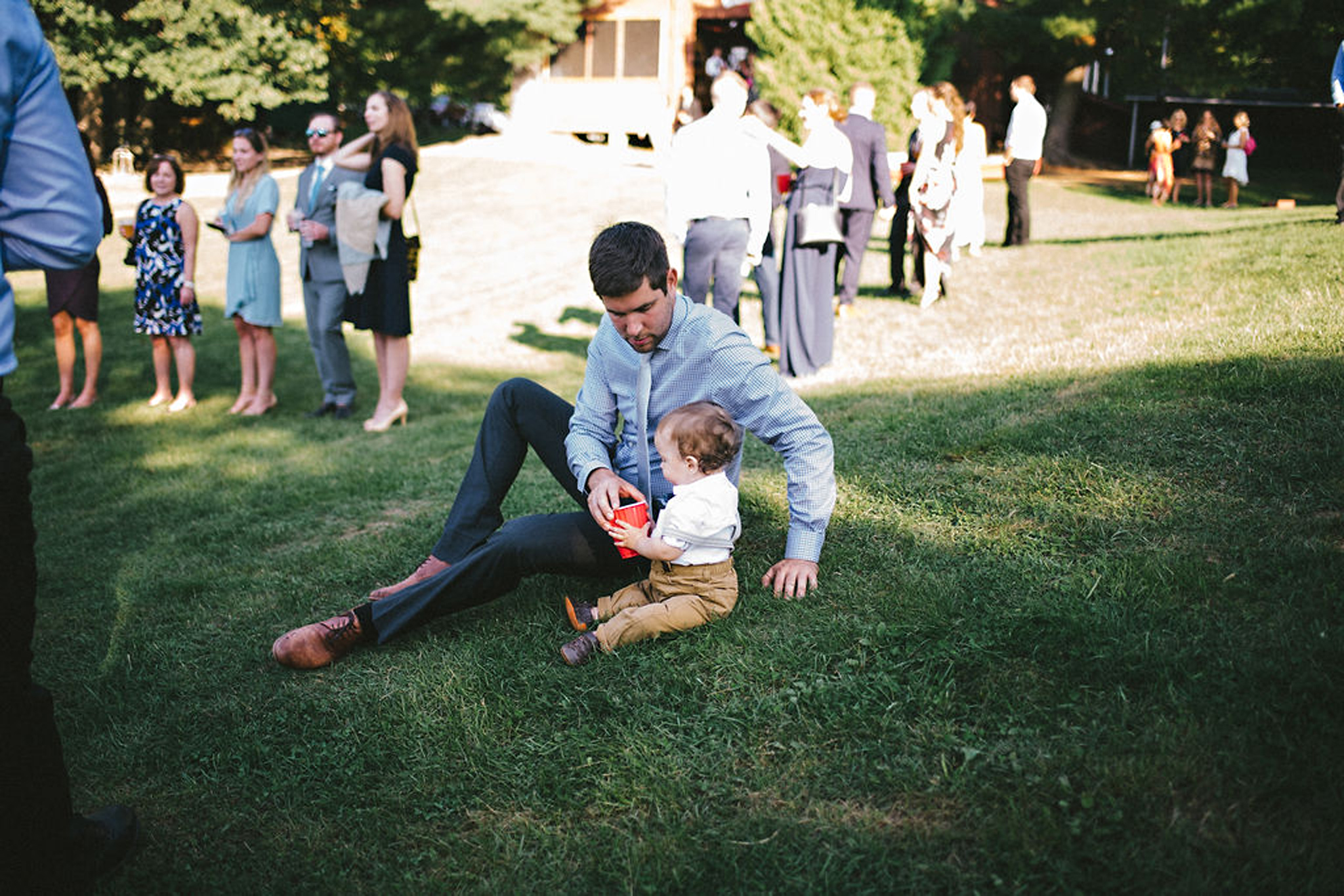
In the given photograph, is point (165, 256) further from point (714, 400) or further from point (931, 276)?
point (931, 276)

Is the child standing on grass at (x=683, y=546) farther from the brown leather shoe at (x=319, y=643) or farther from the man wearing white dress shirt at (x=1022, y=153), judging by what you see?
the man wearing white dress shirt at (x=1022, y=153)

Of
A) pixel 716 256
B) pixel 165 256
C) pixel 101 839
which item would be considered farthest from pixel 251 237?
pixel 101 839

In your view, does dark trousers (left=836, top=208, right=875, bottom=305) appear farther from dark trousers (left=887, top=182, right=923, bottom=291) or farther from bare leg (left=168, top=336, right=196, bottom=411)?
bare leg (left=168, top=336, right=196, bottom=411)

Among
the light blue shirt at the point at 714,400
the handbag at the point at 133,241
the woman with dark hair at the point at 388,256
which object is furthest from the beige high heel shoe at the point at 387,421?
the light blue shirt at the point at 714,400

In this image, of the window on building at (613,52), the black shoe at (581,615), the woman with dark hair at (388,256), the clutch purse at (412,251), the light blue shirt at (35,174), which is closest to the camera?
the light blue shirt at (35,174)

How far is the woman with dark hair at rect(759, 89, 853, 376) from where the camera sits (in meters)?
7.75

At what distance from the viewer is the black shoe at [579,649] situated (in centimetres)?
323

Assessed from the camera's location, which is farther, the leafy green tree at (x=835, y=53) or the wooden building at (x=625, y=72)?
the wooden building at (x=625, y=72)

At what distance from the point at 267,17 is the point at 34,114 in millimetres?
30155

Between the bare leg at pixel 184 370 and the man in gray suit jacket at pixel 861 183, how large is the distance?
619 cm

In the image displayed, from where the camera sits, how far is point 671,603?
326 cm

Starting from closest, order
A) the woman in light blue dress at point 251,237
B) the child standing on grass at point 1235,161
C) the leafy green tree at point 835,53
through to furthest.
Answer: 1. the woman in light blue dress at point 251,237
2. the child standing on grass at point 1235,161
3. the leafy green tree at point 835,53

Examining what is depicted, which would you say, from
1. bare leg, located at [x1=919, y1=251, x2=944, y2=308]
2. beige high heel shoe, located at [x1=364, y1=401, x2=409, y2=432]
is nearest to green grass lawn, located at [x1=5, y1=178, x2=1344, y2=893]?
beige high heel shoe, located at [x1=364, y1=401, x2=409, y2=432]

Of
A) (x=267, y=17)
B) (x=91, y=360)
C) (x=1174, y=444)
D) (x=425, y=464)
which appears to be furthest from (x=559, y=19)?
(x=1174, y=444)
